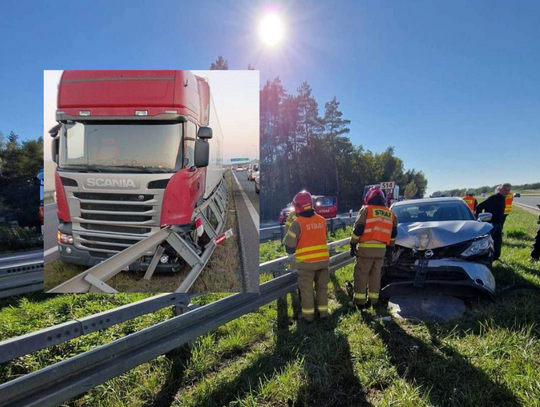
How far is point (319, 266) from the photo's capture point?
4371mm

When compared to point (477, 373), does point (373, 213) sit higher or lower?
higher

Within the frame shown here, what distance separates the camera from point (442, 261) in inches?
174

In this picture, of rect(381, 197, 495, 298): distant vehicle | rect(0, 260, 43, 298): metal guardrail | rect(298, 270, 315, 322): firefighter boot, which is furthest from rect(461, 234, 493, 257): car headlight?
rect(0, 260, 43, 298): metal guardrail

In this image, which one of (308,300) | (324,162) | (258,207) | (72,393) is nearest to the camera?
(72,393)

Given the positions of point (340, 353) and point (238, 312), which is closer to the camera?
point (340, 353)

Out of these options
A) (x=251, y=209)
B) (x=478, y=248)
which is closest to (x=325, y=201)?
(x=478, y=248)

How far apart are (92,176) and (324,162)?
3490cm

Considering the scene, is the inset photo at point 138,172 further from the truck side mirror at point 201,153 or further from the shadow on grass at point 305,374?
the shadow on grass at point 305,374

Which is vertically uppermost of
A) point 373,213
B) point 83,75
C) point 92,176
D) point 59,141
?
point 83,75

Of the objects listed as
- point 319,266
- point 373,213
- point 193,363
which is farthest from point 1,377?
point 373,213

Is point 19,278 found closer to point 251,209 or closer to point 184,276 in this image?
point 184,276

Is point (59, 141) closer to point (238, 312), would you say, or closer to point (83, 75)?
point (83, 75)

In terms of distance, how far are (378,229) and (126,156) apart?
10.9 feet

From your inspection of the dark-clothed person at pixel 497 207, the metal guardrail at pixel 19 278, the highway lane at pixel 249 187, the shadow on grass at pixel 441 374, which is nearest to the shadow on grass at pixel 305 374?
the shadow on grass at pixel 441 374
